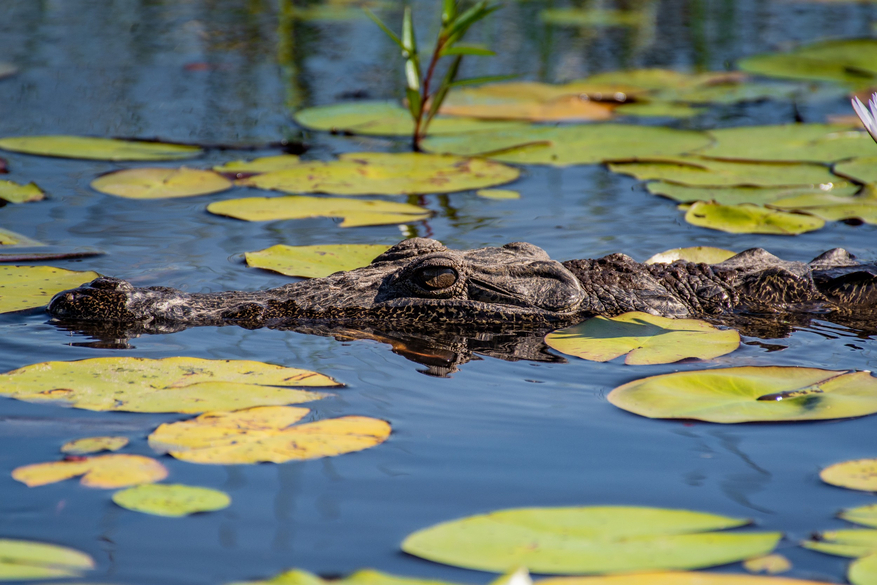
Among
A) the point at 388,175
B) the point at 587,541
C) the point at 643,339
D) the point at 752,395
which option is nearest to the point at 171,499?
the point at 587,541

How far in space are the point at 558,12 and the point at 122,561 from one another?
15.4 metres

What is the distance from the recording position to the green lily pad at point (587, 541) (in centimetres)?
247

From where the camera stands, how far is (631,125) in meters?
8.96

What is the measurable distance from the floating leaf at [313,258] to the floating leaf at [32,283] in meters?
0.99

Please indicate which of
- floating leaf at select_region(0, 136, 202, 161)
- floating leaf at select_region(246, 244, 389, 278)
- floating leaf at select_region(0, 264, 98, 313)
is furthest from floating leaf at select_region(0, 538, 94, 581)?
floating leaf at select_region(0, 136, 202, 161)

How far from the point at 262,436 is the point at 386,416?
1.94ft

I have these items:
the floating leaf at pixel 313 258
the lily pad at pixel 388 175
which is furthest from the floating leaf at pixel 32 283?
the lily pad at pixel 388 175

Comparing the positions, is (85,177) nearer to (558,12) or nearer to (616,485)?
(616,485)

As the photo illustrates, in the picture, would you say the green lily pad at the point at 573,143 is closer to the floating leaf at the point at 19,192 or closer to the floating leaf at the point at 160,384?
the floating leaf at the point at 19,192

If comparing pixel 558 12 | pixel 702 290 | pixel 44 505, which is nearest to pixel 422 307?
pixel 702 290

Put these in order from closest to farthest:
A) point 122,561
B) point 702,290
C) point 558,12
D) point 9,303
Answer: point 122,561 → point 9,303 → point 702,290 → point 558,12

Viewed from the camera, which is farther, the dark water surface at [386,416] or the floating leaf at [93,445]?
the floating leaf at [93,445]

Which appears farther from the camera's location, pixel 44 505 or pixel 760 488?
pixel 760 488

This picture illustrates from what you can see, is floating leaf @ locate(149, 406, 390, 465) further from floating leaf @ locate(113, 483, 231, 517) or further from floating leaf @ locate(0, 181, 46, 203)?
floating leaf @ locate(0, 181, 46, 203)
